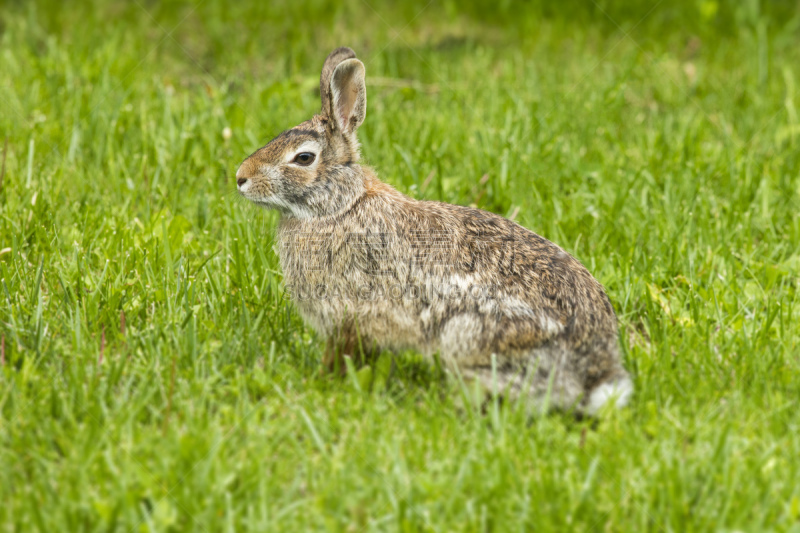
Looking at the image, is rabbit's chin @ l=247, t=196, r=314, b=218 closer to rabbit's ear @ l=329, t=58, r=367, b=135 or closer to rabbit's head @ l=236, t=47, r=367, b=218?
rabbit's head @ l=236, t=47, r=367, b=218

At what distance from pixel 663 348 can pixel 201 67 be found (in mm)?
5186

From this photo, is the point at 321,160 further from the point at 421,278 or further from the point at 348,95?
the point at 421,278

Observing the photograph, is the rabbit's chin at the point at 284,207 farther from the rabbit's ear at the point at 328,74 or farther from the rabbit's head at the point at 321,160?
the rabbit's ear at the point at 328,74

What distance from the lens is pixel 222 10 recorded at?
26.0 ft

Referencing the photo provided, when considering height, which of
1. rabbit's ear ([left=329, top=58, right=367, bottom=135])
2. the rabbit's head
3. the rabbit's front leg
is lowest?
the rabbit's front leg

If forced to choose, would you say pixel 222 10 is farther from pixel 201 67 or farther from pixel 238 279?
pixel 238 279

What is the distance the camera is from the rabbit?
3.34 m

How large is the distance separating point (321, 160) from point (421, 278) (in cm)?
75

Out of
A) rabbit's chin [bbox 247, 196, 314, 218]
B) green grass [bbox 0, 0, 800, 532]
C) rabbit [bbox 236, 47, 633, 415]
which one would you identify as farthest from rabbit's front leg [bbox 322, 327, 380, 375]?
rabbit's chin [bbox 247, 196, 314, 218]

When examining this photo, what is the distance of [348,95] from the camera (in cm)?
384

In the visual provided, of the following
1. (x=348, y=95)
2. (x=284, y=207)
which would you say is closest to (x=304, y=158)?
(x=284, y=207)

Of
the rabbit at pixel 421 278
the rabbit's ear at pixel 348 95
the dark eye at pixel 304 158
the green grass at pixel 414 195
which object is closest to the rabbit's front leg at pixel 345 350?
the rabbit at pixel 421 278

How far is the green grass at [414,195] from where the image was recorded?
2818mm

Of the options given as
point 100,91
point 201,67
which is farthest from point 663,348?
point 201,67
